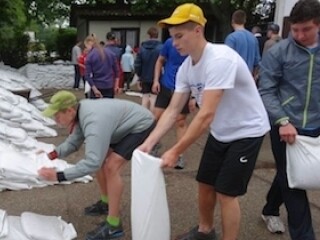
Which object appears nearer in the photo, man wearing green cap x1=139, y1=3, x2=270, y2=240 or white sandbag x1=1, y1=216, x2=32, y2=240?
man wearing green cap x1=139, y1=3, x2=270, y2=240

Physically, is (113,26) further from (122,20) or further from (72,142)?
(72,142)

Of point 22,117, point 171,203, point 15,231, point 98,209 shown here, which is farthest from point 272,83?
point 22,117

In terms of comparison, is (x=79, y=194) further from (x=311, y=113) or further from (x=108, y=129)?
(x=311, y=113)

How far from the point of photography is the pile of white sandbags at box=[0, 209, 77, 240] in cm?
314

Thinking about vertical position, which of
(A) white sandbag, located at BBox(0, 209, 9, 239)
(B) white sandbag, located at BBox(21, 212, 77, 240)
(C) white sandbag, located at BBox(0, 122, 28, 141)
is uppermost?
(C) white sandbag, located at BBox(0, 122, 28, 141)

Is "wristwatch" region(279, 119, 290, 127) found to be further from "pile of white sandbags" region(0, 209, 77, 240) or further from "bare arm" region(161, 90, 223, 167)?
"pile of white sandbags" region(0, 209, 77, 240)

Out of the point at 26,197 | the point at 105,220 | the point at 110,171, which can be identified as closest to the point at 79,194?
the point at 26,197

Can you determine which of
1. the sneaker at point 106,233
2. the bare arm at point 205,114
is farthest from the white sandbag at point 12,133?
the bare arm at point 205,114

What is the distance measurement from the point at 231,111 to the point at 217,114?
0.30 ft

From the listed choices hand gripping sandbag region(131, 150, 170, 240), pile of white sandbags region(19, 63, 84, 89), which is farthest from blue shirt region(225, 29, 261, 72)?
pile of white sandbags region(19, 63, 84, 89)

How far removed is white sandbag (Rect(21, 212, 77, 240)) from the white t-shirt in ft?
4.45

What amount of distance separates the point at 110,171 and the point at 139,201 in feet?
2.42

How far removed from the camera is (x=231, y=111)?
271 cm

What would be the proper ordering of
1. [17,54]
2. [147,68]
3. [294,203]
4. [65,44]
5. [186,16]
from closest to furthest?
1. [186,16]
2. [294,203]
3. [147,68]
4. [17,54]
5. [65,44]
